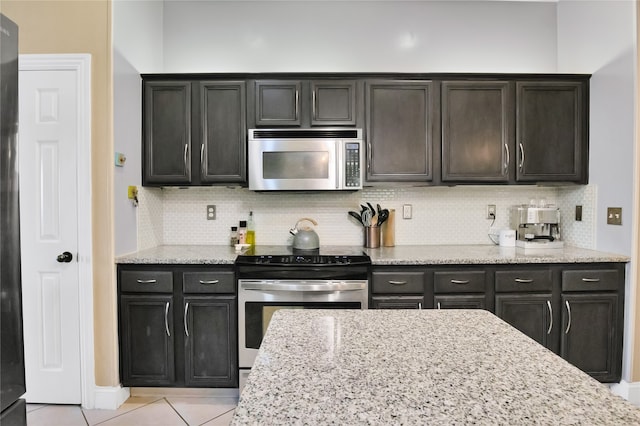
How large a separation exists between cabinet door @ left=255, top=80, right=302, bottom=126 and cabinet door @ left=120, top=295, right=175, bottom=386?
148 centimetres

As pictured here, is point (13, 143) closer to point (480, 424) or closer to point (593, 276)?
point (480, 424)

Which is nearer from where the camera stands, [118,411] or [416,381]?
[416,381]

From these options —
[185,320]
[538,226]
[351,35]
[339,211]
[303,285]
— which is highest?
[351,35]

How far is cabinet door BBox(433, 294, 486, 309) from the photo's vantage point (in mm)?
2389

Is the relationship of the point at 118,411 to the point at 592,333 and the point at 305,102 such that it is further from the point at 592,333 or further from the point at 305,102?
the point at 592,333

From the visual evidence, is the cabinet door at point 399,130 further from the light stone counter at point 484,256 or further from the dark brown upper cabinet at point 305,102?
the light stone counter at point 484,256

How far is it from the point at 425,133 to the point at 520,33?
4.59ft

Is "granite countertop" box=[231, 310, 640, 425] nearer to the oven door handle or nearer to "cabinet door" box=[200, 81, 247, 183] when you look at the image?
the oven door handle

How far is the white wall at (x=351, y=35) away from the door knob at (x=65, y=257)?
175 centimetres

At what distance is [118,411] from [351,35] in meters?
3.36

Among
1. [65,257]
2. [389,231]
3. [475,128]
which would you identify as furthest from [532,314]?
[65,257]

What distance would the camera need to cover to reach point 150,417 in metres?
2.21

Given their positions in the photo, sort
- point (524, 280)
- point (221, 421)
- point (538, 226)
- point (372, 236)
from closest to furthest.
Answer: point (221, 421), point (524, 280), point (538, 226), point (372, 236)

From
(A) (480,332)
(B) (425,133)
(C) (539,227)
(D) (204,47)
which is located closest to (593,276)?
(C) (539,227)
